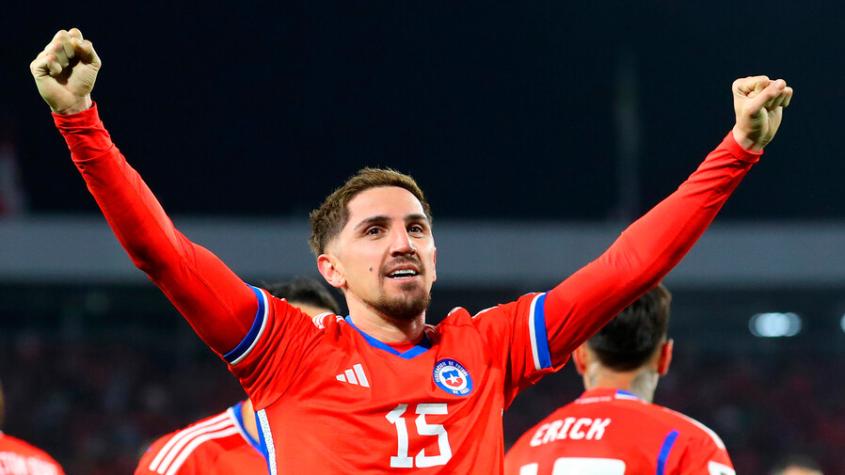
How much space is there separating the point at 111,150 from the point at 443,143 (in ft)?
92.7

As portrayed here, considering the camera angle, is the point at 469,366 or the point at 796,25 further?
the point at 796,25

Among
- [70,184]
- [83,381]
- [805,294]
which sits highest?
[70,184]

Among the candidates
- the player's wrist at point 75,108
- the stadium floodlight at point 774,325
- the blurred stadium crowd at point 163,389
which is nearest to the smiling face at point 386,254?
the player's wrist at point 75,108

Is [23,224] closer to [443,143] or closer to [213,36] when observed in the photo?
[213,36]

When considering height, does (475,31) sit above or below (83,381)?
above

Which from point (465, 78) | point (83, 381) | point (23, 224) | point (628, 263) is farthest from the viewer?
point (465, 78)

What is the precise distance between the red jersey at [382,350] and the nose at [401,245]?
24cm

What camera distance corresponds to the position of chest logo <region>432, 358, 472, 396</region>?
2.65 metres

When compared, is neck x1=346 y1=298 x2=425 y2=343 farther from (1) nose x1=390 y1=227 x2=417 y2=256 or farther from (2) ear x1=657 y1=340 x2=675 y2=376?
(2) ear x1=657 y1=340 x2=675 y2=376

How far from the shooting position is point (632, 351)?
3.45 meters

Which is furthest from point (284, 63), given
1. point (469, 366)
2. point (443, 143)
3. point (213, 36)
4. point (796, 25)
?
point (469, 366)

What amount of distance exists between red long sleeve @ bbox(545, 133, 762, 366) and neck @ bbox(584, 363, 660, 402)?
760 millimetres

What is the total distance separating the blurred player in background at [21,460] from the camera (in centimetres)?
369

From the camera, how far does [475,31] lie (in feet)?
115
